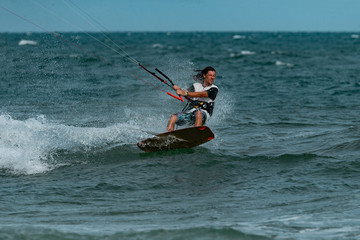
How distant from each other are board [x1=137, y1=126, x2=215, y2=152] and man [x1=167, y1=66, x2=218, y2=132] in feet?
0.61

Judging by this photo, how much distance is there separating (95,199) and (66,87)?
1423 cm

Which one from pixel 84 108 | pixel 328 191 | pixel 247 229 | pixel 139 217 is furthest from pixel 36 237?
pixel 84 108

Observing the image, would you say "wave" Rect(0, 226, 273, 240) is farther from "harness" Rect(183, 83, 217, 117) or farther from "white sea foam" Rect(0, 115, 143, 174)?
"harness" Rect(183, 83, 217, 117)

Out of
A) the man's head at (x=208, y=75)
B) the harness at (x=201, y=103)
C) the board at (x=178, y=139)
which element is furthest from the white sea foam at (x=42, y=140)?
the man's head at (x=208, y=75)

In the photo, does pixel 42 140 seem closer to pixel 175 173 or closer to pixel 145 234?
pixel 175 173

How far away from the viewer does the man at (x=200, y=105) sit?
10.1 meters

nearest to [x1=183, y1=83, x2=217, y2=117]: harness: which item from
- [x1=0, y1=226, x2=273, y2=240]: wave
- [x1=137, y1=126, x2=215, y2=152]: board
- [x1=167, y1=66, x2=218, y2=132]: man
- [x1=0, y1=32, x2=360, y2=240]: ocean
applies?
[x1=167, y1=66, x2=218, y2=132]: man

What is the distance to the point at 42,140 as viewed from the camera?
11.0 meters

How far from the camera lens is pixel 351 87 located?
78.2 ft

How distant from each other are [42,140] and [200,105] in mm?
3619

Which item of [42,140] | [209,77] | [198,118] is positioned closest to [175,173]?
[198,118]

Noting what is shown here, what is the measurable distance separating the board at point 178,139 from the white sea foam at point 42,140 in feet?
4.25

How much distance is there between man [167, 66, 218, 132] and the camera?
33.1 ft

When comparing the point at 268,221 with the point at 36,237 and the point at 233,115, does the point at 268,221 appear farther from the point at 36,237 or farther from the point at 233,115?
the point at 233,115
